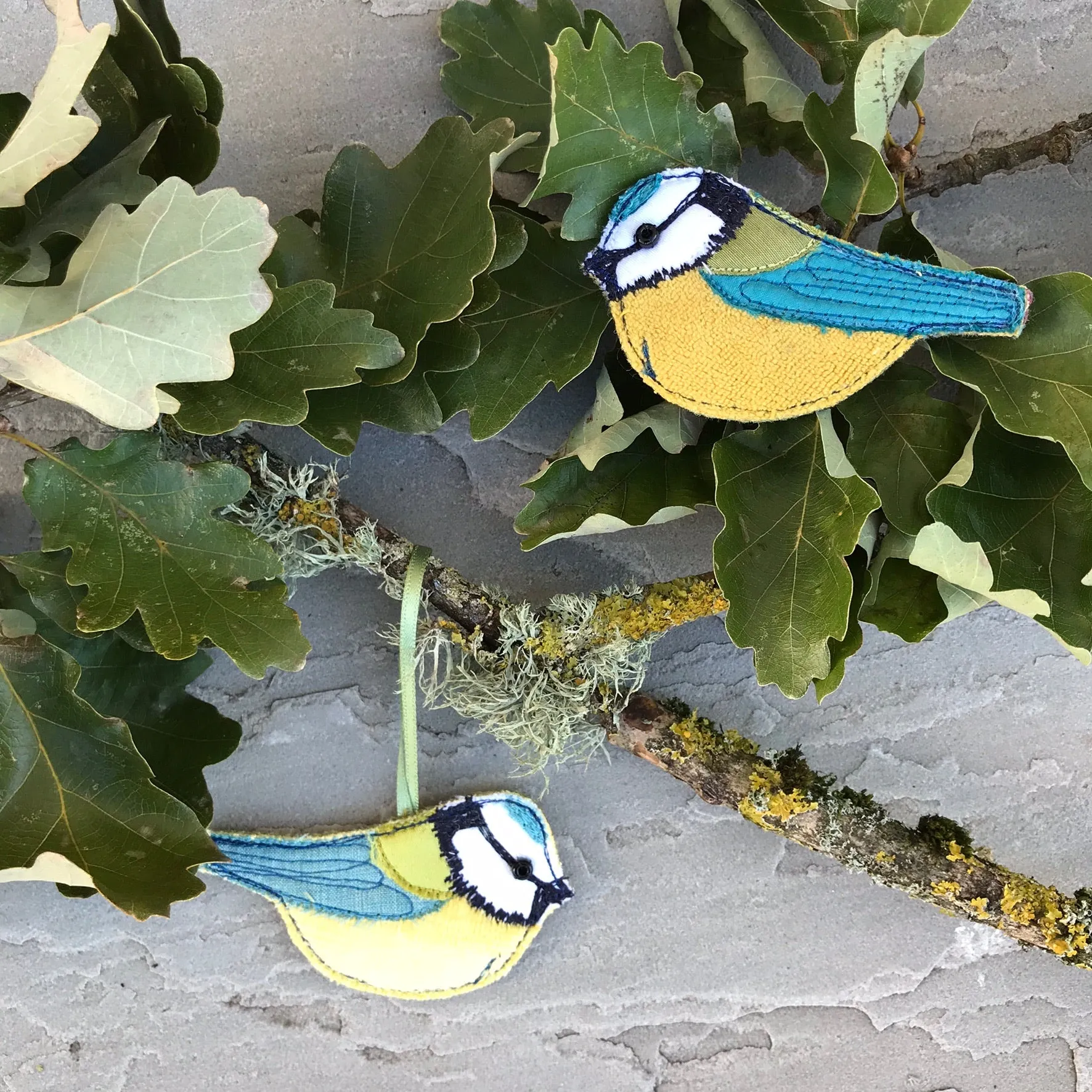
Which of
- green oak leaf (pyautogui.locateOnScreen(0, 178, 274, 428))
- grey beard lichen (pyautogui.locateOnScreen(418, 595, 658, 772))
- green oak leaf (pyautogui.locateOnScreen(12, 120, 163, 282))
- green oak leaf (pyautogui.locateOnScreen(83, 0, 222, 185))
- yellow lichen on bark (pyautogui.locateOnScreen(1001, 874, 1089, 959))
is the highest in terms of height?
green oak leaf (pyautogui.locateOnScreen(83, 0, 222, 185))

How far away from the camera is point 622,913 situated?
2.47 ft

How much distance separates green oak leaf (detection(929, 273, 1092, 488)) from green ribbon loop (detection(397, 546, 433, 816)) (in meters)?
0.38

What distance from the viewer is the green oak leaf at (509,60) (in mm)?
590

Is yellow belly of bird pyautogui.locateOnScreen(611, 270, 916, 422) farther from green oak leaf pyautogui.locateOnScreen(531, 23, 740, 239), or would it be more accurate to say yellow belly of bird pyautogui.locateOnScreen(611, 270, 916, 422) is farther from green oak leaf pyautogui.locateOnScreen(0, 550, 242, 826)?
green oak leaf pyautogui.locateOnScreen(0, 550, 242, 826)

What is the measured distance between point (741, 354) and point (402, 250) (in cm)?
22

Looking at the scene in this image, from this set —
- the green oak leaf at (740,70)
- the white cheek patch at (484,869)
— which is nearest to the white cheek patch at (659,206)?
the green oak leaf at (740,70)

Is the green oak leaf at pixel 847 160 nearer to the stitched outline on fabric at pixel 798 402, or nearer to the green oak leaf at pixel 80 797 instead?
the stitched outline on fabric at pixel 798 402

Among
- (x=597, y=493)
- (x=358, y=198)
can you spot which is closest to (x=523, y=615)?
(x=597, y=493)

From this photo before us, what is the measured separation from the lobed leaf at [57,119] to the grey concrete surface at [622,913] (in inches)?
12.6

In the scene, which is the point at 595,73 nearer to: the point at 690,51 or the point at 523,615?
the point at 690,51

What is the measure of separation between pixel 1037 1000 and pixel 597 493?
0.60 metres

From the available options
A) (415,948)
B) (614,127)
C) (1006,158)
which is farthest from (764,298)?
(415,948)

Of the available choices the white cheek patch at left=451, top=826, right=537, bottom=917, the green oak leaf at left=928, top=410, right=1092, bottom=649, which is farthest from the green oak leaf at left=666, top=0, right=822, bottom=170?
the white cheek patch at left=451, top=826, right=537, bottom=917

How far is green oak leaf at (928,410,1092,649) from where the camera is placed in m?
0.55
